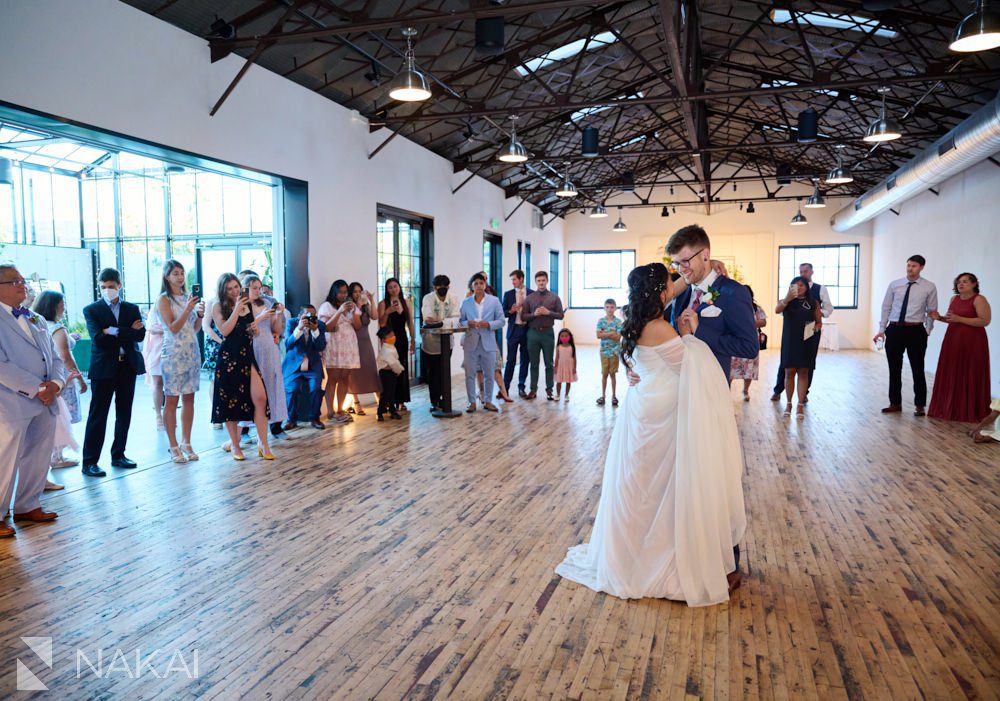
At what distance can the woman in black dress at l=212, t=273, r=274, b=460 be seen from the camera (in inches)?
215

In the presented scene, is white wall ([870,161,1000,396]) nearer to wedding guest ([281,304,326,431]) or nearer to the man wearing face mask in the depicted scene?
the man wearing face mask

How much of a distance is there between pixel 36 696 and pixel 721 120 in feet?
53.2

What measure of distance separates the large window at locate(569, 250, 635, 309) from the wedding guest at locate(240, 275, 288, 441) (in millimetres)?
15654

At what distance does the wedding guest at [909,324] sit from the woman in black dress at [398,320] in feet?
17.6

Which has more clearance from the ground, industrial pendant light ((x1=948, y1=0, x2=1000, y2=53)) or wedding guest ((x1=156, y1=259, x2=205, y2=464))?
industrial pendant light ((x1=948, y1=0, x2=1000, y2=53))

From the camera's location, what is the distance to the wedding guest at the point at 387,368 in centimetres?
769

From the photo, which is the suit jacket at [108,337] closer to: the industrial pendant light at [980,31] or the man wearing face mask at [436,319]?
the man wearing face mask at [436,319]

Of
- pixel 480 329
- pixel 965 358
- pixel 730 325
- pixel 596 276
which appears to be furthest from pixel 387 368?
pixel 596 276

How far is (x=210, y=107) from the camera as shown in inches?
244

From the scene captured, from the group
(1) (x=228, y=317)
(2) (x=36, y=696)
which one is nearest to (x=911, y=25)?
(1) (x=228, y=317)

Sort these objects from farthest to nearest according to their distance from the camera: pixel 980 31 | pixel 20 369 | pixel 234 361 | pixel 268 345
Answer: pixel 268 345 → pixel 234 361 → pixel 980 31 → pixel 20 369

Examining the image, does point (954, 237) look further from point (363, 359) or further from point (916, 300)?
point (363, 359)

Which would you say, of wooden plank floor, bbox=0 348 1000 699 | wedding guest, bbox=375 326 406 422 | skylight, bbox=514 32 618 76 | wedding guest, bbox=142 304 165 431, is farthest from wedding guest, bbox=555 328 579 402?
wedding guest, bbox=142 304 165 431

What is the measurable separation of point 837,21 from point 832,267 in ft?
39.2
